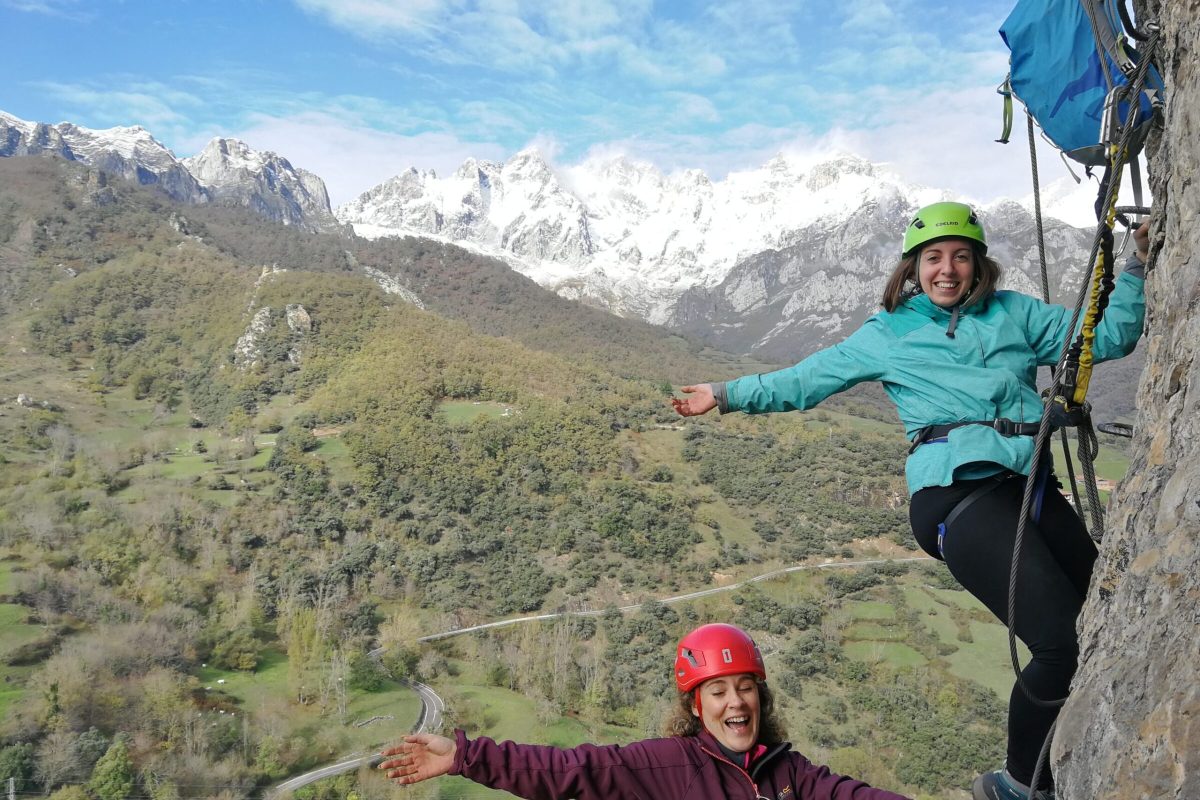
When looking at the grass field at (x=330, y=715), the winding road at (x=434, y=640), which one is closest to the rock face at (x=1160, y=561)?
the winding road at (x=434, y=640)

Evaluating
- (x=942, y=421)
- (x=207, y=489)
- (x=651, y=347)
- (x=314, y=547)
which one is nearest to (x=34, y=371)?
(x=207, y=489)

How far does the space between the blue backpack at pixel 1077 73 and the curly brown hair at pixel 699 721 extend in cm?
269

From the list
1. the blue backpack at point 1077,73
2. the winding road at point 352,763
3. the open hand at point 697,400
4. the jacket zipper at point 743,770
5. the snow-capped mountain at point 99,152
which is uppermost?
the snow-capped mountain at point 99,152

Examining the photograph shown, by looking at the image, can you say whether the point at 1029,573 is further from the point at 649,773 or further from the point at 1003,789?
the point at 649,773

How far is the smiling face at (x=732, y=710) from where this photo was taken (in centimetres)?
305

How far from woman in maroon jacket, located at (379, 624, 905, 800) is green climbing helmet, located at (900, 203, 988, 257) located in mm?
1976

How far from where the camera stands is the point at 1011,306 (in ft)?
10.8

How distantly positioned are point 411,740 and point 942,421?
252 centimetres

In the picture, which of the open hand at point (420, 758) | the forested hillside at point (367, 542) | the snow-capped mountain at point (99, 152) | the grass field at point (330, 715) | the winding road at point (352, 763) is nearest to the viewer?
the open hand at point (420, 758)

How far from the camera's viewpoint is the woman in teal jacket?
2768 millimetres

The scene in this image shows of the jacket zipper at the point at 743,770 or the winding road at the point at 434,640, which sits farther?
the winding road at the point at 434,640

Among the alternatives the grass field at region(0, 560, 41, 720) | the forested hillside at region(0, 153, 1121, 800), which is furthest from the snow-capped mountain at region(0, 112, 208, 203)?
the grass field at region(0, 560, 41, 720)

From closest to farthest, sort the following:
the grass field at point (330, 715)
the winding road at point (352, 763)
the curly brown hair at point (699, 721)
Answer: the curly brown hair at point (699, 721)
the winding road at point (352, 763)
the grass field at point (330, 715)

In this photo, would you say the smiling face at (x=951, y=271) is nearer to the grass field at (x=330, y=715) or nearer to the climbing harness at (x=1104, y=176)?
the climbing harness at (x=1104, y=176)
